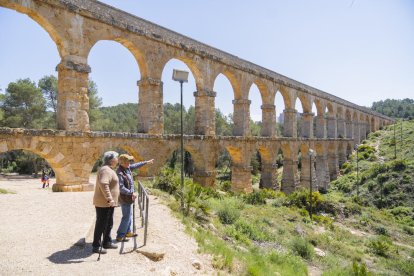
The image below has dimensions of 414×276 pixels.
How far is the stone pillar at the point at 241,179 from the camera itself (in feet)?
55.3

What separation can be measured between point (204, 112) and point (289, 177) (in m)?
9.40

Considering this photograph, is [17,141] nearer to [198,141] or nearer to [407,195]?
[198,141]

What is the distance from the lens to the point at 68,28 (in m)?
9.88

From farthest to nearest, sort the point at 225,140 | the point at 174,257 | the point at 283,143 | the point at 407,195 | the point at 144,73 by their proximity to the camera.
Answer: the point at 407,195 → the point at 283,143 → the point at 225,140 → the point at 144,73 → the point at 174,257

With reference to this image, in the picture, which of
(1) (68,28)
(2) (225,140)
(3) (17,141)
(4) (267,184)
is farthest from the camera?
(4) (267,184)

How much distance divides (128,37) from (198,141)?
17.7 feet

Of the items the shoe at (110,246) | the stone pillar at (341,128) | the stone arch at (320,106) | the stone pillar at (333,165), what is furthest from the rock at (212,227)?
the stone pillar at (341,128)

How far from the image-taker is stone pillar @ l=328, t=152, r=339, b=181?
101ft

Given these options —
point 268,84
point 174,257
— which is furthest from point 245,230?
point 268,84

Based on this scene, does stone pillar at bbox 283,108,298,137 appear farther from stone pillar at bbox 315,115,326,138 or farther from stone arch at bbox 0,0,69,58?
stone arch at bbox 0,0,69,58

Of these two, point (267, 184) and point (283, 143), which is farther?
point (283, 143)

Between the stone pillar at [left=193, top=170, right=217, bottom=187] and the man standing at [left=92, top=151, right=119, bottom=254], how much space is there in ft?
34.0

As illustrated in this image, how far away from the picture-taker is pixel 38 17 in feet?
30.4

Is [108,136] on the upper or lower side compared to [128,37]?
lower
